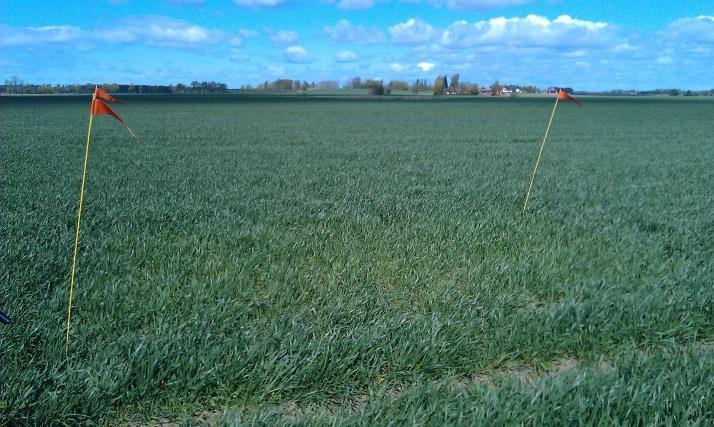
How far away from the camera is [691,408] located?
3701mm

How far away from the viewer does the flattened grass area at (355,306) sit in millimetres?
3805

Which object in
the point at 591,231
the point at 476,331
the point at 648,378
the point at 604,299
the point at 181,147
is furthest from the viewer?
the point at 181,147

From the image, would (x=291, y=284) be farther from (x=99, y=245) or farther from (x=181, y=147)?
(x=181, y=147)

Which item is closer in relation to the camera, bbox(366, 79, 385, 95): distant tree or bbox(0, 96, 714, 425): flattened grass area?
bbox(0, 96, 714, 425): flattened grass area

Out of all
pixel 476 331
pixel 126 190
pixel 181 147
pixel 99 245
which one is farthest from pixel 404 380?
pixel 181 147

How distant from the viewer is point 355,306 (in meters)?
5.38

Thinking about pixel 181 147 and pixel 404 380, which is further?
pixel 181 147

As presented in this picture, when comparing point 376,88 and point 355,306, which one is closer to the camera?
point 355,306

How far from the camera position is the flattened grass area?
3.80 metres

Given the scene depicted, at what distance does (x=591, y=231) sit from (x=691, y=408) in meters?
5.51

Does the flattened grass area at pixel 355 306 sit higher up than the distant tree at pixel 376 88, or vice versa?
the distant tree at pixel 376 88

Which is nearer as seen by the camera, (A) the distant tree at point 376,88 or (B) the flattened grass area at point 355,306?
(B) the flattened grass area at point 355,306

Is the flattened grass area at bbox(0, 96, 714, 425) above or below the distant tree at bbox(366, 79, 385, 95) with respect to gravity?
below

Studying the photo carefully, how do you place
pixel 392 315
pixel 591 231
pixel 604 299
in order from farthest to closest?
1. pixel 591 231
2. pixel 604 299
3. pixel 392 315
